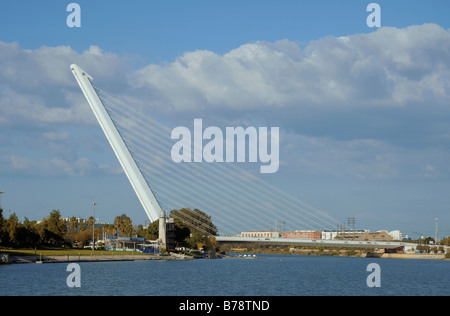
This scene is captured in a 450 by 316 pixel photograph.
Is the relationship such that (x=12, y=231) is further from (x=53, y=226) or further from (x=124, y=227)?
(x=124, y=227)

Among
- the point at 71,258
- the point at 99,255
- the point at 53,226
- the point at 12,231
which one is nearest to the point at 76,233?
the point at 53,226

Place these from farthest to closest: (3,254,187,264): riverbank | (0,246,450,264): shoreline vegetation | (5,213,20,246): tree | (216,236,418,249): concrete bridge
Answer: (216,236,418,249): concrete bridge
(5,213,20,246): tree
(0,246,450,264): shoreline vegetation
(3,254,187,264): riverbank

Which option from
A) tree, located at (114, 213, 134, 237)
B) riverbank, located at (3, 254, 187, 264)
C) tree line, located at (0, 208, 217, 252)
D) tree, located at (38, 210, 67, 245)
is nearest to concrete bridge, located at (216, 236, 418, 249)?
tree line, located at (0, 208, 217, 252)

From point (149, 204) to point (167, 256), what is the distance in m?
17.0

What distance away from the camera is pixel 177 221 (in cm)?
13150

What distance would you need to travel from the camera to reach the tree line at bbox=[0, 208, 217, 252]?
87312 mm

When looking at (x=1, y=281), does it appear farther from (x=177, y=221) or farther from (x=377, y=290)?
(x=177, y=221)

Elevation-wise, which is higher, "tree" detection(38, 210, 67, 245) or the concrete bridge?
"tree" detection(38, 210, 67, 245)

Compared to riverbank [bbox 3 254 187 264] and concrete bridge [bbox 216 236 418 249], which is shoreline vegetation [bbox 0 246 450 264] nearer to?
riverbank [bbox 3 254 187 264]

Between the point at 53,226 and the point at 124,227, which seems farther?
the point at 124,227

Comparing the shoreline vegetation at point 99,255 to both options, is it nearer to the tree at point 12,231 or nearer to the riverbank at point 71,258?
the riverbank at point 71,258

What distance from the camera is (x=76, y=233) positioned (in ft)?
470

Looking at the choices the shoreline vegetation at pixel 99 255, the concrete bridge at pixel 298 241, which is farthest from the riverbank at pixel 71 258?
the concrete bridge at pixel 298 241
